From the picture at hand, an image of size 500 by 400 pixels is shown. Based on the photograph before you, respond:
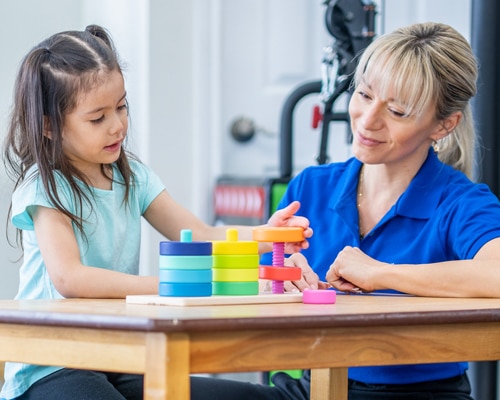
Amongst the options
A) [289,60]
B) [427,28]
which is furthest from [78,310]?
[289,60]

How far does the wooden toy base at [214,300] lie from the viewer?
1.31m

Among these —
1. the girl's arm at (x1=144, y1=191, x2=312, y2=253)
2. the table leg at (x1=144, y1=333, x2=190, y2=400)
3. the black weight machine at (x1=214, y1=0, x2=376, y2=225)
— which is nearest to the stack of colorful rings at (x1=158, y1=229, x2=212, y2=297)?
the table leg at (x1=144, y1=333, x2=190, y2=400)

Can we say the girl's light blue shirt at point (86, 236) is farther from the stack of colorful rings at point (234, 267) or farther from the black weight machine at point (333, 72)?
the black weight machine at point (333, 72)

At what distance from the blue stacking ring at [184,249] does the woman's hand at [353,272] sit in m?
0.36

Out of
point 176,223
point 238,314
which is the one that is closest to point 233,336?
point 238,314

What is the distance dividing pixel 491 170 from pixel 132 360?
1384 mm

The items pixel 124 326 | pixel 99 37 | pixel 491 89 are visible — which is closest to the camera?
pixel 124 326

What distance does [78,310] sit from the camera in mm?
1237

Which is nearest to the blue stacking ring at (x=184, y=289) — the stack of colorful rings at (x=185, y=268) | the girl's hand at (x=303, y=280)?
the stack of colorful rings at (x=185, y=268)

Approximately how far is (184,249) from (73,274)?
271mm

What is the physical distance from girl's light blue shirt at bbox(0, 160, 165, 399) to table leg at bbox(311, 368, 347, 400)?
40cm

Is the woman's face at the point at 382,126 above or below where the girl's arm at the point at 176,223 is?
above

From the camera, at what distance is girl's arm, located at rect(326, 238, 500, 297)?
151 cm

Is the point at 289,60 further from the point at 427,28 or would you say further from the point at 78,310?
Result: the point at 78,310
